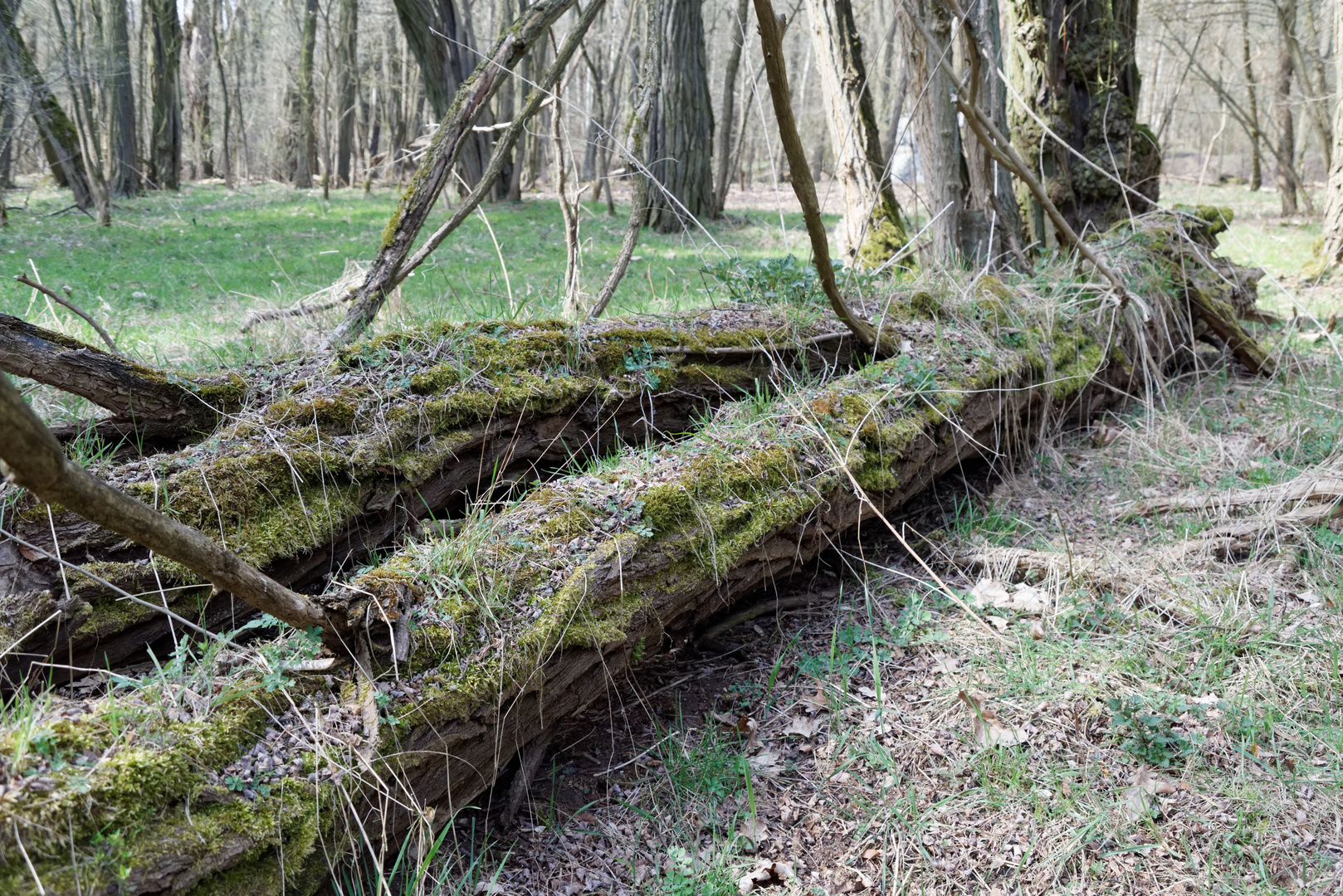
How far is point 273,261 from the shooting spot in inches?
424

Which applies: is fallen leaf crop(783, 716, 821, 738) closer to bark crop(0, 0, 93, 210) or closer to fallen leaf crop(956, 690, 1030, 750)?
fallen leaf crop(956, 690, 1030, 750)

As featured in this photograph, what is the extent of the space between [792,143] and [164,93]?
24252 millimetres

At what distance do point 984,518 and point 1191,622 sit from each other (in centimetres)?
98

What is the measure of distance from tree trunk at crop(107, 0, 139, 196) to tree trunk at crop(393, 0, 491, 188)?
8.08 m

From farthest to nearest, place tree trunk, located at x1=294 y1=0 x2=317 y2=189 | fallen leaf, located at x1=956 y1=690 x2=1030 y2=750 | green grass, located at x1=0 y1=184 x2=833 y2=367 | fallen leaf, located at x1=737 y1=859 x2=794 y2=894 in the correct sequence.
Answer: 1. tree trunk, located at x1=294 y1=0 x2=317 y2=189
2. green grass, located at x1=0 y1=184 x2=833 y2=367
3. fallen leaf, located at x1=956 y1=690 x2=1030 y2=750
4. fallen leaf, located at x1=737 y1=859 x2=794 y2=894

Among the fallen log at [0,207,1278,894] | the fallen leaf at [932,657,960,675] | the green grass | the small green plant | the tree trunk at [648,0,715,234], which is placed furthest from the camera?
the tree trunk at [648,0,715,234]

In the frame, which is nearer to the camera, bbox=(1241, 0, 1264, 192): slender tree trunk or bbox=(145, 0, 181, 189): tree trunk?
bbox=(1241, 0, 1264, 192): slender tree trunk

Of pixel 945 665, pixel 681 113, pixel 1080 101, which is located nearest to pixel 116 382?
pixel 945 665

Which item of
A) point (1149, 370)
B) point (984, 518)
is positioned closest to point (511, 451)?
point (984, 518)

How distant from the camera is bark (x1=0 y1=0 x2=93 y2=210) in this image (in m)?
12.3

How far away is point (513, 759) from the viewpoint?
2455 millimetres

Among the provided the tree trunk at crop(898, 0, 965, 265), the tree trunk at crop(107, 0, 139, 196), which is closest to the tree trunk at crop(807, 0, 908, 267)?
the tree trunk at crop(898, 0, 965, 265)

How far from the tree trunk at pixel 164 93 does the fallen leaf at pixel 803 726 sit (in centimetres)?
2409

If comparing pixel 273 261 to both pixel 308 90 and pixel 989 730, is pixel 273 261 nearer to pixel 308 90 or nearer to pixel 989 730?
pixel 989 730
